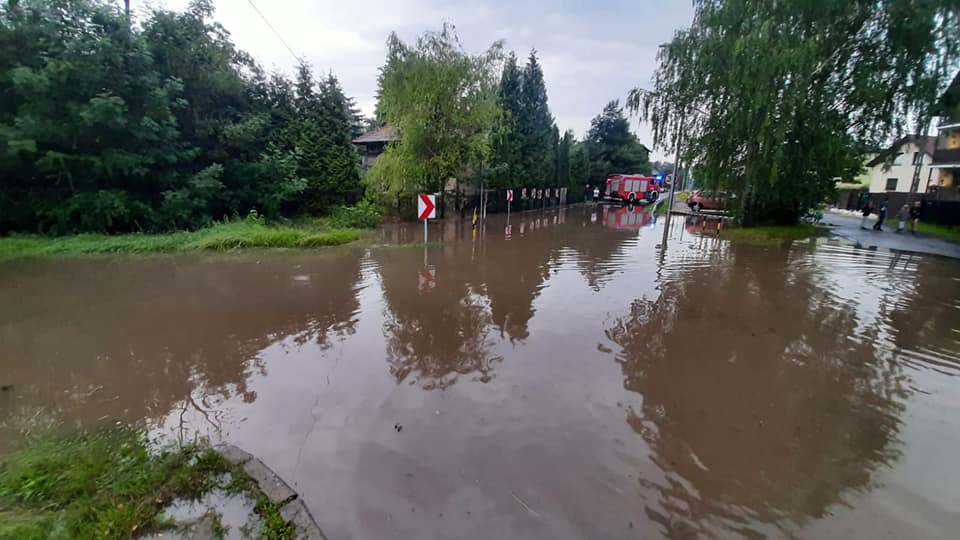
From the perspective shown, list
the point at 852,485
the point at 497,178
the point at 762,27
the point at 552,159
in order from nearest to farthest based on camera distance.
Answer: the point at 852,485, the point at 762,27, the point at 497,178, the point at 552,159

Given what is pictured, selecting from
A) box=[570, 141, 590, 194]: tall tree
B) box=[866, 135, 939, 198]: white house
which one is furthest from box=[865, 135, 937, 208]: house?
box=[570, 141, 590, 194]: tall tree

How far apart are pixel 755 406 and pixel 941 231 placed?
23.2 metres

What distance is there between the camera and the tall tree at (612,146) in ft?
158

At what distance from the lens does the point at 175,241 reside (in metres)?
11.2

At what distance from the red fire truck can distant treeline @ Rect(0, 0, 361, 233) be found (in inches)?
1121

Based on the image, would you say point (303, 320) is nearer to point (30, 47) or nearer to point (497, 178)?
point (30, 47)

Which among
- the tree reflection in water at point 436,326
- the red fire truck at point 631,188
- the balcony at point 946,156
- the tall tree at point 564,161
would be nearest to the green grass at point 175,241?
the tree reflection in water at point 436,326

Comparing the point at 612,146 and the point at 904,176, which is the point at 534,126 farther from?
the point at 904,176

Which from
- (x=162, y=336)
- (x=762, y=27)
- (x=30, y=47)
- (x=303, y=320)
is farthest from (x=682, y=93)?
(x=30, y=47)

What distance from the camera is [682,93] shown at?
51.4 feet

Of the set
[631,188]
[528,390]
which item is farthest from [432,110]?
[631,188]

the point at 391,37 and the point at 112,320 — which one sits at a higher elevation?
the point at 391,37

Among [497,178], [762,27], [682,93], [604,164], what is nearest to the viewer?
[762,27]

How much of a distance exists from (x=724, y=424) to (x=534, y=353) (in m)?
2.18
